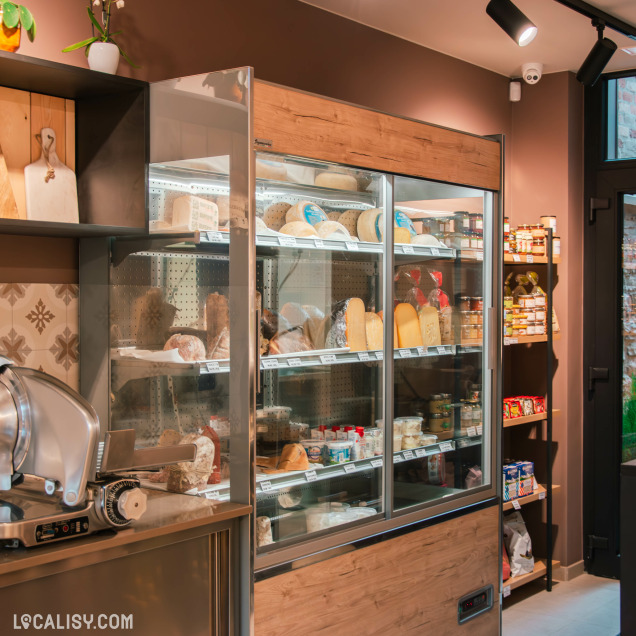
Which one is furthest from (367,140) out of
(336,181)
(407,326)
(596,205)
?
(596,205)

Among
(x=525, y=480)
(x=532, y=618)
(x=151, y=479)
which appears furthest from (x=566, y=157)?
(x=151, y=479)

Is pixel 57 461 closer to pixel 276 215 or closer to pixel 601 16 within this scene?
pixel 276 215

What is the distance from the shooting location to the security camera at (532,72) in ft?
15.0

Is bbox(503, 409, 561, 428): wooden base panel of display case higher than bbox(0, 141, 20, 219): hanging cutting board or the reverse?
the reverse

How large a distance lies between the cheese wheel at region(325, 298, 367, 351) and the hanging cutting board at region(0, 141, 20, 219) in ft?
3.98

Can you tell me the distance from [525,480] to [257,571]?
2.66 meters

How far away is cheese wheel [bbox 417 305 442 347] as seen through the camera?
3.50 meters

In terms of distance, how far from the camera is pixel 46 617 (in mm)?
1978

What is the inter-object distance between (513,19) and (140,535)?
8.69ft

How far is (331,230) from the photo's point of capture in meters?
3.01

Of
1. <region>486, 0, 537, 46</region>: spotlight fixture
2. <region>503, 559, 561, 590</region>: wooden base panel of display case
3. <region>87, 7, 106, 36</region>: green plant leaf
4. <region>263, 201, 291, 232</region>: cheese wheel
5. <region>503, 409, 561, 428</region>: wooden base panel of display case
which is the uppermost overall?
<region>486, 0, 537, 46</region>: spotlight fixture

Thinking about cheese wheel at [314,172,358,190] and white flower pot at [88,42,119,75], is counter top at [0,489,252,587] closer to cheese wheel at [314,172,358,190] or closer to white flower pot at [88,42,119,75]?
cheese wheel at [314,172,358,190]

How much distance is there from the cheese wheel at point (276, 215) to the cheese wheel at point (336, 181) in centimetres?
15

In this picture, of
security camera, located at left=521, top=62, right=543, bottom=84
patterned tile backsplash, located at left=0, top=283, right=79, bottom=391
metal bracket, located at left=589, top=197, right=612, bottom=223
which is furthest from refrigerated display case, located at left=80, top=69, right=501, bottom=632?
metal bracket, located at left=589, top=197, right=612, bottom=223
